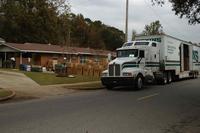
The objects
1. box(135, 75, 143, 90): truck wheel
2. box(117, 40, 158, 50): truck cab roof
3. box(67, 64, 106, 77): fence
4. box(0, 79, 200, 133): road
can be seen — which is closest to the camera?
box(0, 79, 200, 133): road

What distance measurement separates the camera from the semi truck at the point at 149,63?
82.0 ft

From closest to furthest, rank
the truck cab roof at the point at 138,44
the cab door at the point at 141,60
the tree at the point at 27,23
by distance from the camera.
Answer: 1. the cab door at the point at 141,60
2. the truck cab roof at the point at 138,44
3. the tree at the point at 27,23

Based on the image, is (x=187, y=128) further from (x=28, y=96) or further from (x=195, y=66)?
(x=195, y=66)

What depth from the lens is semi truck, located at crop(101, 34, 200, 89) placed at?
2498 centimetres

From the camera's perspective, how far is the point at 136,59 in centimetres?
2573

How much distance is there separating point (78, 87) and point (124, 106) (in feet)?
32.9

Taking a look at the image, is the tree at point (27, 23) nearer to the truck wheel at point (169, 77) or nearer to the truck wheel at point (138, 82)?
the truck wheel at point (169, 77)

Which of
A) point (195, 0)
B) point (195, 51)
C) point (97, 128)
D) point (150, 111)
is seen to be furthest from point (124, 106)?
point (195, 51)

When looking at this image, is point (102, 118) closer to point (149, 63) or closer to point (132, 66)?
point (132, 66)

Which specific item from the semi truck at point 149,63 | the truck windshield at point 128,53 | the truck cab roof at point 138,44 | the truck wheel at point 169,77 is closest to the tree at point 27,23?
the semi truck at point 149,63

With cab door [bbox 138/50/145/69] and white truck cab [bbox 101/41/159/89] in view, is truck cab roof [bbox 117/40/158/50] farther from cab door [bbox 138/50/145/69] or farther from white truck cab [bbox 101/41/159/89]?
cab door [bbox 138/50/145/69]

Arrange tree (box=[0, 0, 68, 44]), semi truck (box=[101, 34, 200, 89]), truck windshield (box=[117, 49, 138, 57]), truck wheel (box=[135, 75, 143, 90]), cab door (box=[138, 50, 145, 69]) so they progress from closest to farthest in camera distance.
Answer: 1. truck wheel (box=[135, 75, 143, 90])
2. semi truck (box=[101, 34, 200, 89])
3. cab door (box=[138, 50, 145, 69])
4. truck windshield (box=[117, 49, 138, 57])
5. tree (box=[0, 0, 68, 44])

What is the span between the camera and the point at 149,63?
2728cm

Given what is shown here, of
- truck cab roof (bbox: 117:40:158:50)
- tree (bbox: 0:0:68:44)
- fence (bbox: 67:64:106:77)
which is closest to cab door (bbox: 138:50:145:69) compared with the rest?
truck cab roof (bbox: 117:40:158:50)
